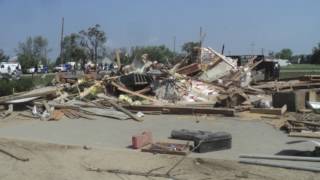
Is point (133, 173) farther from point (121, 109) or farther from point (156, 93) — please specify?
point (156, 93)

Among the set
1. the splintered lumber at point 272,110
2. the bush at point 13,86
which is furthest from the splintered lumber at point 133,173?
the bush at point 13,86

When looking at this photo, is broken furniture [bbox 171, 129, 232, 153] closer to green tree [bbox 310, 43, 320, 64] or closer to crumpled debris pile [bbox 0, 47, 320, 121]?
crumpled debris pile [bbox 0, 47, 320, 121]

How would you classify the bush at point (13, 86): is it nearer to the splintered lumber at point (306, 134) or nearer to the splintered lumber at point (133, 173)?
the splintered lumber at point (306, 134)

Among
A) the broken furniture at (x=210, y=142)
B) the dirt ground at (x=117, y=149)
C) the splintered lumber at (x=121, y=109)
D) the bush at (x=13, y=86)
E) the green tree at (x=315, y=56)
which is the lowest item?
the dirt ground at (x=117, y=149)

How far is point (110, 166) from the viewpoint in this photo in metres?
10.4

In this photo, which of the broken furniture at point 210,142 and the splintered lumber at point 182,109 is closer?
the broken furniture at point 210,142

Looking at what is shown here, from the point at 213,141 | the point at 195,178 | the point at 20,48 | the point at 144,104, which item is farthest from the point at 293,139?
the point at 20,48

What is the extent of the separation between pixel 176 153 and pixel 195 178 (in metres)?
1.94

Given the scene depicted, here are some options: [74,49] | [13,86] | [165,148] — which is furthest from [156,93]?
[74,49]

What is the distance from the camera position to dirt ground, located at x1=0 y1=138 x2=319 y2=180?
9500 millimetres

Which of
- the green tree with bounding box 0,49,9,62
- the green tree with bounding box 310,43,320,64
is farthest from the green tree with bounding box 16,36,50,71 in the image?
the green tree with bounding box 310,43,320,64

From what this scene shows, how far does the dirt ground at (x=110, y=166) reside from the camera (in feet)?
31.2

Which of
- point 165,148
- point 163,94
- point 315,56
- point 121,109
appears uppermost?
point 315,56

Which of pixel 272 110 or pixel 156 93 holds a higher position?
pixel 156 93
